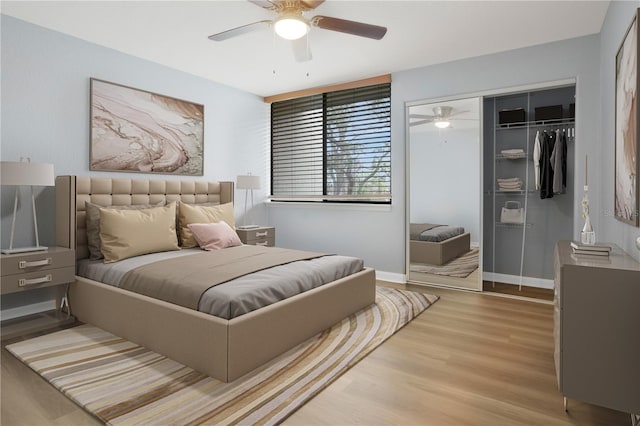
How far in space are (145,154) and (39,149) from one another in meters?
0.97

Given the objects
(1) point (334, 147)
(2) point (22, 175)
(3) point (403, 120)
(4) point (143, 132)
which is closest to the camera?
(2) point (22, 175)

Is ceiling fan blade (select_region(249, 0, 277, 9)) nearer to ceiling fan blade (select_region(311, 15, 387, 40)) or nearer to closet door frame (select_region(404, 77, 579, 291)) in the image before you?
ceiling fan blade (select_region(311, 15, 387, 40))

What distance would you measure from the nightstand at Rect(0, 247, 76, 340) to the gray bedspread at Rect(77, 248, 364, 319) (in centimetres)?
18

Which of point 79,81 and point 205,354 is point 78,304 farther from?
point 79,81

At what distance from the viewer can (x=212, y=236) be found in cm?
376

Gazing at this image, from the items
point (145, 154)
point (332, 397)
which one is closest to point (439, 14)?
point (332, 397)

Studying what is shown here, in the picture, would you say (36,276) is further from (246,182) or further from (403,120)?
(403,120)

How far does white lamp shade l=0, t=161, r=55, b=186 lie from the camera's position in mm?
2734

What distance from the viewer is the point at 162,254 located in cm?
336

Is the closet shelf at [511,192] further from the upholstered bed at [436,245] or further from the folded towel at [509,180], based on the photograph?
the upholstered bed at [436,245]

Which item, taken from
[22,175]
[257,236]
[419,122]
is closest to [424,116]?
[419,122]

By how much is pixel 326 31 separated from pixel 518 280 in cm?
336

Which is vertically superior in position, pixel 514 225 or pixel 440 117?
pixel 440 117

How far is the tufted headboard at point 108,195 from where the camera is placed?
Answer: 319cm
